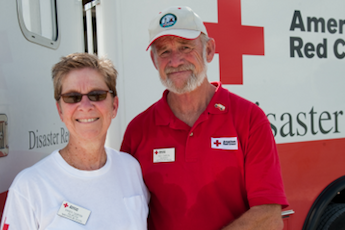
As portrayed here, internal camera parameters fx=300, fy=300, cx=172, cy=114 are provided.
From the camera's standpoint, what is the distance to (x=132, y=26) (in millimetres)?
1802

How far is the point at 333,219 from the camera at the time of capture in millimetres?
2213

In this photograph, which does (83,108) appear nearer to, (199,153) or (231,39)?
(199,153)

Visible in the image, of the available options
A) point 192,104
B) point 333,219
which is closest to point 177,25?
point 192,104

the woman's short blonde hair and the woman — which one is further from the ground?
the woman's short blonde hair

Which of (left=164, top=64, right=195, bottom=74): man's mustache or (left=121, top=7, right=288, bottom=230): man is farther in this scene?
(left=164, top=64, right=195, bottom=74): man's mustache

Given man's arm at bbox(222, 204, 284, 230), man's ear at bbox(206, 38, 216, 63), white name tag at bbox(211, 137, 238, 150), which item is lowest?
man's arm at bbox(222, 204, 284, 230)

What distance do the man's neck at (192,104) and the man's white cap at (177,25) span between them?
0.27m

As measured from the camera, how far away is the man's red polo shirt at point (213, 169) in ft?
4.29

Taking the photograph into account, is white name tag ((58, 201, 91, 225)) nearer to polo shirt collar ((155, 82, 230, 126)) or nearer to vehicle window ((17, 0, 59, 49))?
polo shirt collar ((155, 82, 230, 126))

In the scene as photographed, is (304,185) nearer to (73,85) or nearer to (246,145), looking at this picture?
Answer: (246,145)

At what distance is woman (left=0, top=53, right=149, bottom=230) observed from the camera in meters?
0.98

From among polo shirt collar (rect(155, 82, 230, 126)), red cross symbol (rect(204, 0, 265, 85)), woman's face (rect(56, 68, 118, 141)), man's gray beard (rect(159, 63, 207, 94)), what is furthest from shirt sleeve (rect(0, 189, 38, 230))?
red cross symbol (rect(204, 0, 265, 85))

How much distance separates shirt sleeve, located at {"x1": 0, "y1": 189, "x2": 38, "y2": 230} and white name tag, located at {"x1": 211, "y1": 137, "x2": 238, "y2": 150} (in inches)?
30.3

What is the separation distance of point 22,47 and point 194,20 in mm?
792
